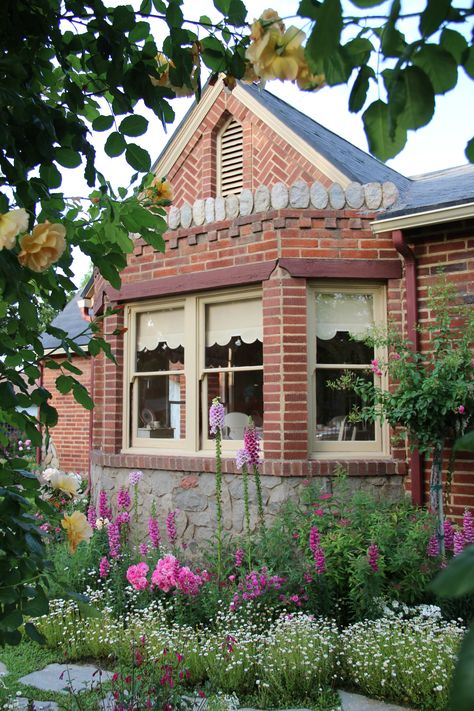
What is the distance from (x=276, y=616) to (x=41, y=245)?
4.14 m

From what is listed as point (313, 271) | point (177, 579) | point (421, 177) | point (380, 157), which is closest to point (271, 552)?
point (177, 579)

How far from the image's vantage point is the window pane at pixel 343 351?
6.25m

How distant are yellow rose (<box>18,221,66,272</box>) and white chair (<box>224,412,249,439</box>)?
17.2 ft

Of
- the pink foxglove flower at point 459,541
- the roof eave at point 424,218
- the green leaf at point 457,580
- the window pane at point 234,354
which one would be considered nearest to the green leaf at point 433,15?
the green leaf at point 457,580

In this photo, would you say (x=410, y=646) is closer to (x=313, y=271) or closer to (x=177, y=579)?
(x=177, y=579)

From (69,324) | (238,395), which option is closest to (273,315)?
(238,395)

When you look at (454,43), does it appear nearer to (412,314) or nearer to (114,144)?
(114,144)

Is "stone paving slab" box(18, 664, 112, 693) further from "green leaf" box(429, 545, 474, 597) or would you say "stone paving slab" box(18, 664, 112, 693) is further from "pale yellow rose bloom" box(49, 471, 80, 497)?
"green leaf" box(429, 545, 474, 597)

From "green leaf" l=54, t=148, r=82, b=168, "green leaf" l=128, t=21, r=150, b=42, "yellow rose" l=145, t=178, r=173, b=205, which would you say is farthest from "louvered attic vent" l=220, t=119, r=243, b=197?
"green leaf" l=54, t=148, r=82, b=168

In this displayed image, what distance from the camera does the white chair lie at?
6.55m

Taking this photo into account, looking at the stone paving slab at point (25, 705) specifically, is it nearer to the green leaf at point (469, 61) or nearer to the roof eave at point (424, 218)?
the green leaf at point (469, 61)

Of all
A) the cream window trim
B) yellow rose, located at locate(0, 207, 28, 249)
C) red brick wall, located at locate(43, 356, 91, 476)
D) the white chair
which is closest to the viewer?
yellow rose, located at locate(0, 207, 28, 249)

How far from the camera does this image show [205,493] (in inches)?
250

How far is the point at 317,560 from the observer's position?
15.1 feet
